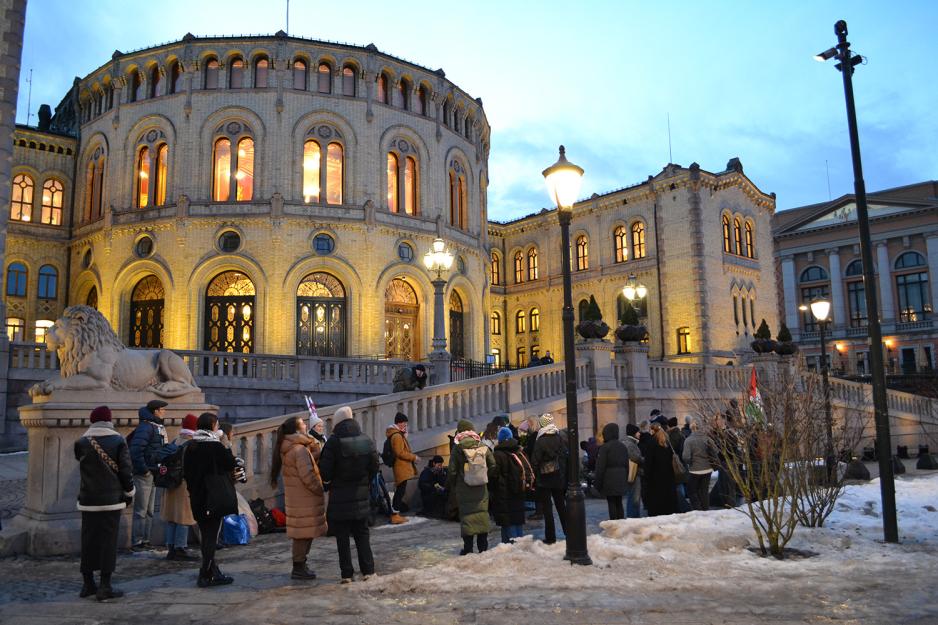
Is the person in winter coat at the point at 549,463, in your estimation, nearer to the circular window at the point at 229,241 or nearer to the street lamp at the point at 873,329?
the street lamp at the point at 873,329

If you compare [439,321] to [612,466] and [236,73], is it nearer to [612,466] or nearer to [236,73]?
[612,466]

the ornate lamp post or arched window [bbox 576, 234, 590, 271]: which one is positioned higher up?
arched window [bbox 576, 234, 590, 271]

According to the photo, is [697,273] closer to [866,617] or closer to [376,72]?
[376,72]

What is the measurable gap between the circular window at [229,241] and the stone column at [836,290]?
4910cm

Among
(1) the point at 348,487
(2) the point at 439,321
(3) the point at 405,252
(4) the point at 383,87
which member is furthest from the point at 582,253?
(1) the point at 348,487

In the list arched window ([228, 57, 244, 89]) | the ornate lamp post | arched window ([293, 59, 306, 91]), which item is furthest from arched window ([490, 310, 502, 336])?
the ornate lamp post

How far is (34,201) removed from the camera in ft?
113

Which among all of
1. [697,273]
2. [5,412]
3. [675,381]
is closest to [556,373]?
[675,381]

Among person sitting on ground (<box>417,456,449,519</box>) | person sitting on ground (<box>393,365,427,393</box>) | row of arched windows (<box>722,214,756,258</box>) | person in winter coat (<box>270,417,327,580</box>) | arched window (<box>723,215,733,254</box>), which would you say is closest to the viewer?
person in winter coat (<box>270,417,327,580</box>)

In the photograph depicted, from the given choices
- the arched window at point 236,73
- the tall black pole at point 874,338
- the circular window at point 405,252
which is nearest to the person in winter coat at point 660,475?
the tall black pole at point 874,338

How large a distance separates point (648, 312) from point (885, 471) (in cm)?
3507

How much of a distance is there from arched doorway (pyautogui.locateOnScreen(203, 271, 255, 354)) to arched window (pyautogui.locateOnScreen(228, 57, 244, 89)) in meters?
8.16

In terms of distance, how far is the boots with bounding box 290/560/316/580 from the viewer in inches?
299

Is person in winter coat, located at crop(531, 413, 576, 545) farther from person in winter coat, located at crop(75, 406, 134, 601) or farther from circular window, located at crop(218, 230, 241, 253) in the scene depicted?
circular window, located at crop(218, 230, 241, 253)
